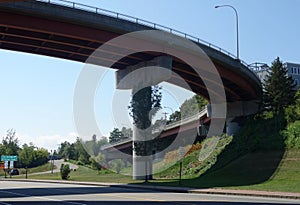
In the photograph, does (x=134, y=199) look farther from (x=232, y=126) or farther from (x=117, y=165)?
(x=117, y=165)

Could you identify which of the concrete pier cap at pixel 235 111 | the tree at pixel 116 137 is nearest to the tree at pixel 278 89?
the concrete pier cap at pixel 235 111

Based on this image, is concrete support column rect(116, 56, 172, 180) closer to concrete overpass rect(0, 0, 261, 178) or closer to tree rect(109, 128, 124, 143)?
concrete overpass rect(0, 0, 261, 178)

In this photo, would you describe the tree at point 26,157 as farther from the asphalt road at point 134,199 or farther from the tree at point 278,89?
the asphalt road at point 134,199

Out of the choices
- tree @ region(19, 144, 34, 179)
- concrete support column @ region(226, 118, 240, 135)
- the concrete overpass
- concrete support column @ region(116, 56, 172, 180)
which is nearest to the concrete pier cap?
concrete support column @ region(226, 118, 240, 135)

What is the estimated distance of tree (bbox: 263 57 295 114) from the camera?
63.2 m

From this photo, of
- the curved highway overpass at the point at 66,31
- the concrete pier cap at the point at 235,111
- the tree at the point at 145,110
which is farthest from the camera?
the concrete pier cap at the point at 235,111

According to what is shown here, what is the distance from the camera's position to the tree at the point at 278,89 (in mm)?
63156

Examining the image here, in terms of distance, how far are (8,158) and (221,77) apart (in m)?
44.6

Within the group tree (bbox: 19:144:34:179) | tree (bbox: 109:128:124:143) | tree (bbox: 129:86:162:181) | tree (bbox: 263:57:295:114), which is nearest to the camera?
tree (bbox: 129:86:162:181)

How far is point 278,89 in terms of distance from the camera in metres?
66.3

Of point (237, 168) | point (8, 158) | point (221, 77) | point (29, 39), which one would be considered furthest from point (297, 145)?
point (8, 158)

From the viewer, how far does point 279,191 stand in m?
25.6

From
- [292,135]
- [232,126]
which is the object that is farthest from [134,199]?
[232,126]

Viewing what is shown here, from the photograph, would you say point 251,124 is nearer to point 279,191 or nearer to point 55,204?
point 279,191
